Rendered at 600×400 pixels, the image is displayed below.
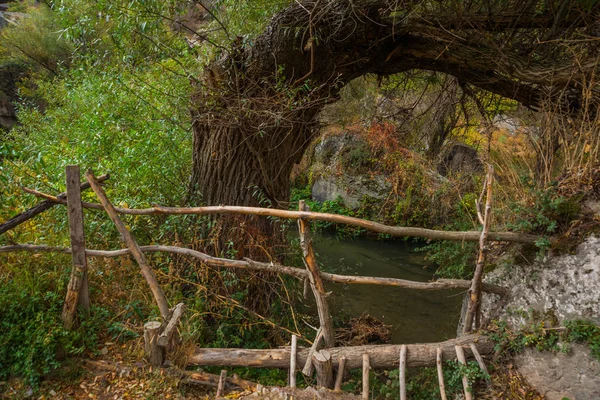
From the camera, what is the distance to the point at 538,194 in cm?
372

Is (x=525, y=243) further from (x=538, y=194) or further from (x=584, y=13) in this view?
(x=584, y=13)

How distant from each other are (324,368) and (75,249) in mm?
2508

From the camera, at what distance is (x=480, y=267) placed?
3.46 meters

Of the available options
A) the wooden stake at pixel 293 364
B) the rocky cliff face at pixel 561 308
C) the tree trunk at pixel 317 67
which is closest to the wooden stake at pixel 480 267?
the rocky cliff face at pixel 561 308

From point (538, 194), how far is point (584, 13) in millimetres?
1956

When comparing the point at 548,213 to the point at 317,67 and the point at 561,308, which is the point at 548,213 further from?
the point at 317,67

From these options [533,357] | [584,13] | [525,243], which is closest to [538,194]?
[525,243]

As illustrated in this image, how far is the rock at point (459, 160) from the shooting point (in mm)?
10914

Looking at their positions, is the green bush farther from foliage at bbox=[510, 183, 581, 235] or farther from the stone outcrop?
the stone outcrop

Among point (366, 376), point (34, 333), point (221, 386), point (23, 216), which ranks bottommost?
point (221, 386)

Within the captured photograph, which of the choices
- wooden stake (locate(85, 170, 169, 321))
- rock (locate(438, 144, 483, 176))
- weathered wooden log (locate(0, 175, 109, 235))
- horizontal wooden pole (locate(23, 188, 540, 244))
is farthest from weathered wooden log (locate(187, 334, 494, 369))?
rock (locate(438, 144, 483, 176))

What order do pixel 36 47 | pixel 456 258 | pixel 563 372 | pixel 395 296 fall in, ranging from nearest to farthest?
pixel 563 372 < pixel 456 258 < pixel 395 296 < pixel 36 47

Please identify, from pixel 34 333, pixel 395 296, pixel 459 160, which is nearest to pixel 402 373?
pixel 34 333

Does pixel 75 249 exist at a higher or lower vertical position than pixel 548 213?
lower
